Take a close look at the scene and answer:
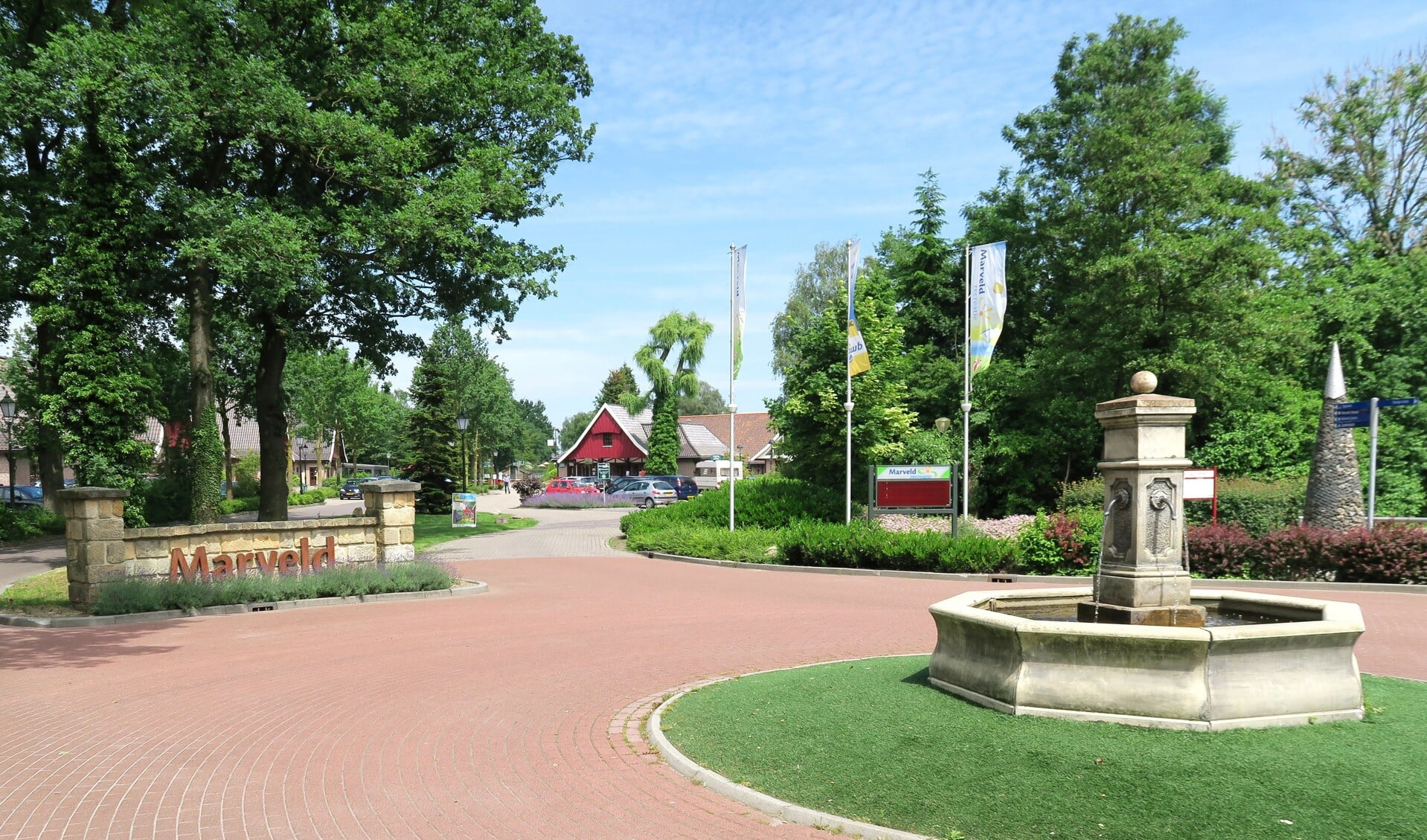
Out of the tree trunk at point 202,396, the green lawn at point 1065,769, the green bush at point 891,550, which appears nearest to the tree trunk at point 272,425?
the tree trunk at point 202,396

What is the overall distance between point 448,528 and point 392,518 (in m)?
15.7

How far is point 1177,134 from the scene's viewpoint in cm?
2531

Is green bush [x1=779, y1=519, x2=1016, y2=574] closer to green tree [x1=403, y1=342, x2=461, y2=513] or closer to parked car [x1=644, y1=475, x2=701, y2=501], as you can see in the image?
green tree [x1=403, y1=342, x2=461, y2=513]

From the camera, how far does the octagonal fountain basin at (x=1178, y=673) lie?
18.9 ft

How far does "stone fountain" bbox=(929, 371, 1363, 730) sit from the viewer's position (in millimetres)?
5777

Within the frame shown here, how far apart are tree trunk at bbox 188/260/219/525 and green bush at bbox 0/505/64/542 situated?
11.1m

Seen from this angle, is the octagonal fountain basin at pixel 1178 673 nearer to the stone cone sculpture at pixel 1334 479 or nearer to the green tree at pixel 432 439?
the stone cone sculpture at pixel 1334 479

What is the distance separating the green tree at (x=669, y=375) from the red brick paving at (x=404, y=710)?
46288 millimetres

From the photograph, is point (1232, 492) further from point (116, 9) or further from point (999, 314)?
point (116, 9)

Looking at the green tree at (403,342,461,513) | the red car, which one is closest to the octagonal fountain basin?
the green tree at (403,342,461,513)

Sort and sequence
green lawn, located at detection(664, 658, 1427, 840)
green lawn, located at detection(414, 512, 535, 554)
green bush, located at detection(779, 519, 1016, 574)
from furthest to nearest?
green lawn, located at detection(414, 512, 535, 554), green bush, located at detection(779, 519, 1016, 574), green lawn, located at detection(664, 658, 1427, 840)

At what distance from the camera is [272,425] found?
24.8 metres

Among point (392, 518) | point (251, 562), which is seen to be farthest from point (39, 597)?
point (392, 518)

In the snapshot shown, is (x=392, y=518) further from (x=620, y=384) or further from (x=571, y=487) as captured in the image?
(x=620, y=384)
